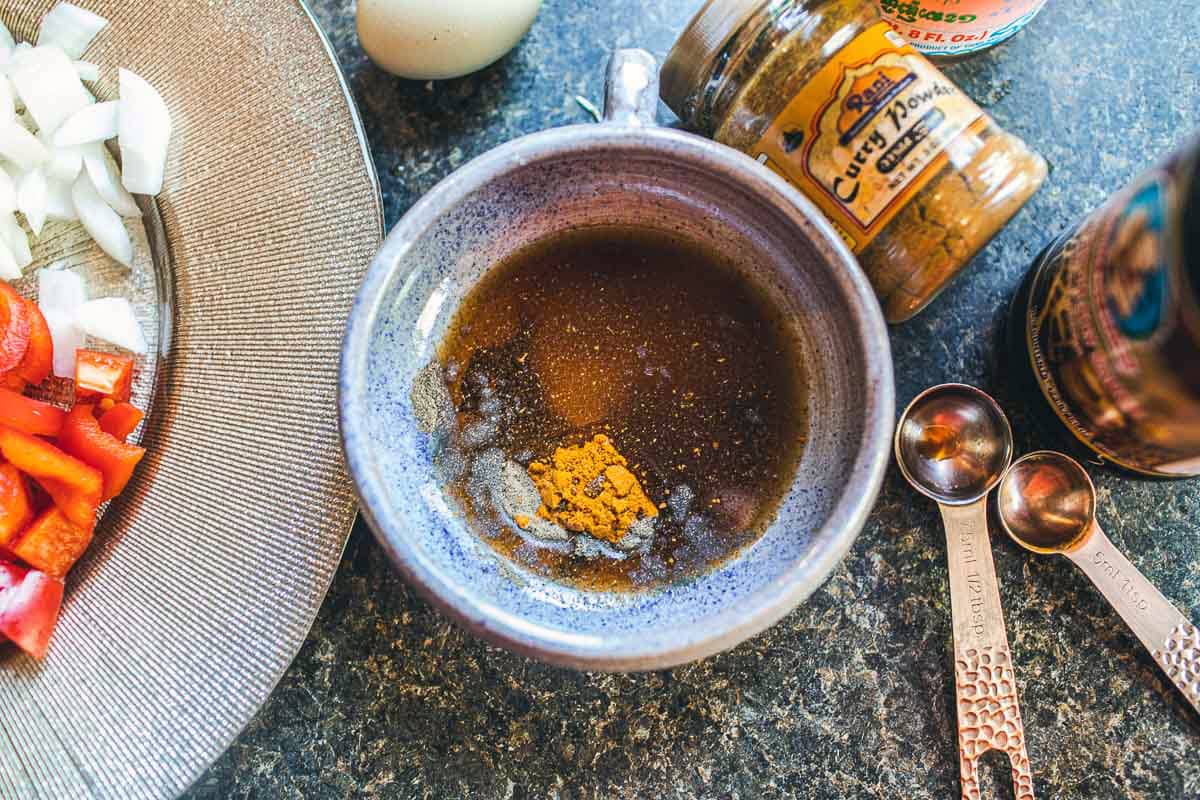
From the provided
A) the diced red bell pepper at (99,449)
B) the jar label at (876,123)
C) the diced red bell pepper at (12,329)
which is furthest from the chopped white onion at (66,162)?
the jar label at (876,123)

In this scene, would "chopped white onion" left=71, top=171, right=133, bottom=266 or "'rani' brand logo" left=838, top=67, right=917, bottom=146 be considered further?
"chopped white onion" left=71, top=171, right=133, bottom=266

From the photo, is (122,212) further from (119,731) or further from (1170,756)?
(1170,756)

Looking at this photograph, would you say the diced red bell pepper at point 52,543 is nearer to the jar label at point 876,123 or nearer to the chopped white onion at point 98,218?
the chopped white onion at point 98,218

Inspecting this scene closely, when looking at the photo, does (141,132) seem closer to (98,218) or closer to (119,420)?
(98,218)

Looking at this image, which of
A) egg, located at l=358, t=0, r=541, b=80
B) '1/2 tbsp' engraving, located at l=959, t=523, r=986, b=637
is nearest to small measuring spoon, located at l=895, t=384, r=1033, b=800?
'1/2 tbsp' engraving, located at l=959, t=523, r=986, b=637

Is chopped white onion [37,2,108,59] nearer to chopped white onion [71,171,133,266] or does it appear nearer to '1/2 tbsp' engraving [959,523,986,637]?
chopped white onion [71,171,133,266]

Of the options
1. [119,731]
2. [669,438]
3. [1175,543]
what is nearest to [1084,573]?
[1175,543]
